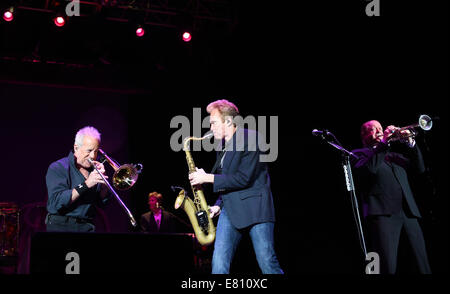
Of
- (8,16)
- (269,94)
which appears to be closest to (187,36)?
(269,94)

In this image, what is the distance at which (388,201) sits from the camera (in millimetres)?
4875

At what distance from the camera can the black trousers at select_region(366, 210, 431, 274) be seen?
186 inches

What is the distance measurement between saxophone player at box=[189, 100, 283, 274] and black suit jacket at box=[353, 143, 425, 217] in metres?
1.47

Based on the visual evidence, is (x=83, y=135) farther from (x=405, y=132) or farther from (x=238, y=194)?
(x=405, y=132)

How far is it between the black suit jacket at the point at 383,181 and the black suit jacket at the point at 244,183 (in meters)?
1.47

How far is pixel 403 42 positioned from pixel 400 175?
231cm

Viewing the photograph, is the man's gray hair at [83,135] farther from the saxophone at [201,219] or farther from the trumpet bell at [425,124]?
the trumpet bell at [425,124]

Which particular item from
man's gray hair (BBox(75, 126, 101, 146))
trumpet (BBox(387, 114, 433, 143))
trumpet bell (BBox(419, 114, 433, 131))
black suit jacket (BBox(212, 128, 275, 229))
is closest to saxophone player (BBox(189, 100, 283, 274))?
black suit jacket (BBox(212, 128, 275, 229))

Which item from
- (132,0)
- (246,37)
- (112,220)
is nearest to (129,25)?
(132,0)

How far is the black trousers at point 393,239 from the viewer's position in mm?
4730

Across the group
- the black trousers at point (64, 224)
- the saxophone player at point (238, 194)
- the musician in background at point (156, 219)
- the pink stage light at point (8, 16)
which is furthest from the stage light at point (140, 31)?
the black trousers at point (64, 224)

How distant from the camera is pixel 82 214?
4531 mm
